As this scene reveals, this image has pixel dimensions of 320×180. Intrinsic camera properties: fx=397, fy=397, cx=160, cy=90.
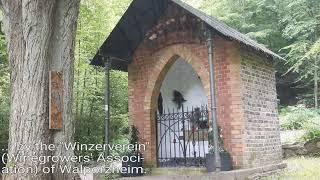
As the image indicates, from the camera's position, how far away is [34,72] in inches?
196

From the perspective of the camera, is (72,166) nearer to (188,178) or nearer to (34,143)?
(34,143)

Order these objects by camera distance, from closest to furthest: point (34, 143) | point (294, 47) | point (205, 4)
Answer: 1. point (34, 143)
2. point (294, 47)
3. point (205, 4)

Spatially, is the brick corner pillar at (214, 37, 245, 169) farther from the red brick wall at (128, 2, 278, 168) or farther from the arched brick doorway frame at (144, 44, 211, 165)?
the arched brick doorway frame at (144, 44, 211, 165)

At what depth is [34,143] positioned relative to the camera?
192 inches

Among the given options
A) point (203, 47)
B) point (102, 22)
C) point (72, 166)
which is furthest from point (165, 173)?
point (102, 22)

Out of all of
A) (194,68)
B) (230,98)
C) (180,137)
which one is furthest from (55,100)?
(180,137)

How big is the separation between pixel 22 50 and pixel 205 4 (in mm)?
18755

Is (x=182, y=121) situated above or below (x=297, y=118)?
below

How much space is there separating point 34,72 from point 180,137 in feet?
21.2

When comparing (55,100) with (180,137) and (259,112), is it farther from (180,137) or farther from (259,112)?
(180,137)

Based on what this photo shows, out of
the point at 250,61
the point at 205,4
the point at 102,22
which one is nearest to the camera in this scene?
the point at 250,61

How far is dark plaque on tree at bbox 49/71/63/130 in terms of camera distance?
4.99 meters

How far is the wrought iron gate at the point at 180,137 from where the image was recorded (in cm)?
1011

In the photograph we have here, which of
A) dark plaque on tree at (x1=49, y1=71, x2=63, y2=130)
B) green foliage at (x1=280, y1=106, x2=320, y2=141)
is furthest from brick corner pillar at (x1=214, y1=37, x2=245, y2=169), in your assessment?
green foliage at (x1=280, y1=106, x2=320, y2=141)
